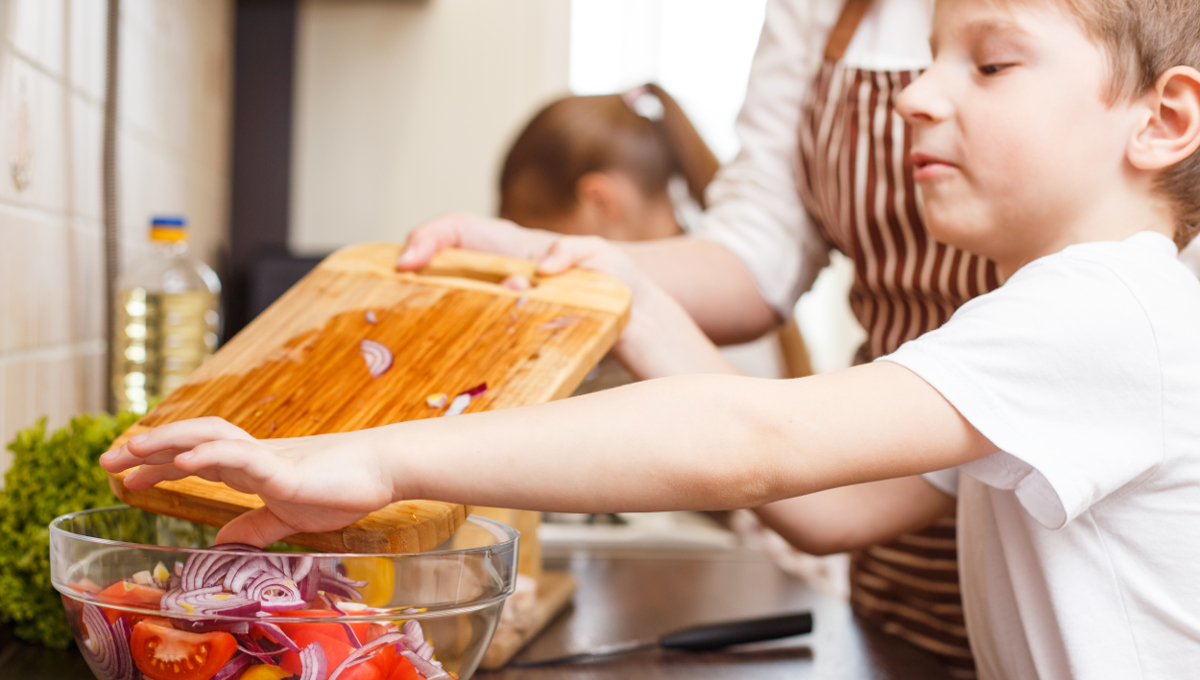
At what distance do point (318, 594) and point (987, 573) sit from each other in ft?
1.50

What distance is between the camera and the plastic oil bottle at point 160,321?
1.08 metres

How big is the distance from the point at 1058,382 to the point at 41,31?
34.9 inches

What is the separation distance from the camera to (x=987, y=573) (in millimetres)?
662

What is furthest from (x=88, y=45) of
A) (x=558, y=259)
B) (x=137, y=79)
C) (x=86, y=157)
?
(x=558, y=259)

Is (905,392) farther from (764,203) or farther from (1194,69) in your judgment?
(764,203)

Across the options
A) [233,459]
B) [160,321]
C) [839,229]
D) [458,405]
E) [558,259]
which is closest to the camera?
[233,459]

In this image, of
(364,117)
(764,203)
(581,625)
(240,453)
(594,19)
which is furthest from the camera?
(594,19)

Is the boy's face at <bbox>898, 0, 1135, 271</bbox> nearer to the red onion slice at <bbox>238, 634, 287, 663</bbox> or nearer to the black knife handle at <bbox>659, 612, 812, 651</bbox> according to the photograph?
the black knife handle at <bbox>659, 612, 812, 651</bbox>

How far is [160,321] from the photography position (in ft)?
4.05

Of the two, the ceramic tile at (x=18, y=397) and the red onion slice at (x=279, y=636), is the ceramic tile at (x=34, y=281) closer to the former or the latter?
the ceramic tile at (x=18, y=397)

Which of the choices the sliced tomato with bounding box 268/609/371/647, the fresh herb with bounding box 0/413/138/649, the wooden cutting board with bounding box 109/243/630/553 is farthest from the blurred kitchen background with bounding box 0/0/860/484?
the sliced tomato with bounding box 268/609/371/647

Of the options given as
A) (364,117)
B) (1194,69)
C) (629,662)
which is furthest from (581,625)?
(364,117)

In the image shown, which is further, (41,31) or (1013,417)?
(41,31)

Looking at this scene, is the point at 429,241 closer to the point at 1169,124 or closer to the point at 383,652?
the point at 383,652
